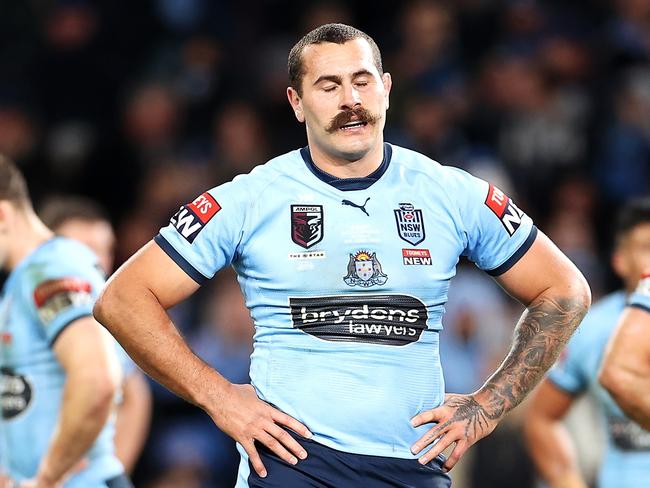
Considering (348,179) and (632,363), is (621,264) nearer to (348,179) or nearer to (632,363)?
(632,363)

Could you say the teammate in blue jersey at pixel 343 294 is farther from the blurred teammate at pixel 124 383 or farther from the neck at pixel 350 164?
the blurred teammate at pixel 124 383

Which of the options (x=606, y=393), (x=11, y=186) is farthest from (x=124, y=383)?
(x=606, y=393)

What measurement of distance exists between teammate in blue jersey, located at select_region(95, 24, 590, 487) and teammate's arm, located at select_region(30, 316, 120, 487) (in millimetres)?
1074

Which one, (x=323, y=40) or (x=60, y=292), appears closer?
(x=323, y=40)

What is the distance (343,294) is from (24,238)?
2079 mm

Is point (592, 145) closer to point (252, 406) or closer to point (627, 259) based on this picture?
point (627, 259)

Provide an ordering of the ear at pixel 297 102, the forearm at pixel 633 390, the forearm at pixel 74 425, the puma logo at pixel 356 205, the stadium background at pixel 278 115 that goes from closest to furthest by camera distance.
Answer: the puma logo at pixel 356 205
the ear at pixel 297 102
the forearm at pixel 633 390
the forearm at pixel 74 425
the stadium background at pixel 278 115

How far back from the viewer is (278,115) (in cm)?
1106

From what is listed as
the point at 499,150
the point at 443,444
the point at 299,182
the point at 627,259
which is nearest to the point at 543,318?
the point at 443,444

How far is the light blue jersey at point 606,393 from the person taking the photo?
5.98 m

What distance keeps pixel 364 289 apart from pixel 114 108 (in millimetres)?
7511

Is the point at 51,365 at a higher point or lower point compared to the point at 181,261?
lower

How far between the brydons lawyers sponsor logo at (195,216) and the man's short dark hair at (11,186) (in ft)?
Answer: 5.60

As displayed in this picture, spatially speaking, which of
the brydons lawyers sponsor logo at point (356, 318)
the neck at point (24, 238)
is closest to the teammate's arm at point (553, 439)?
the brydons lawyers sponsor logo at point (356, 318)
